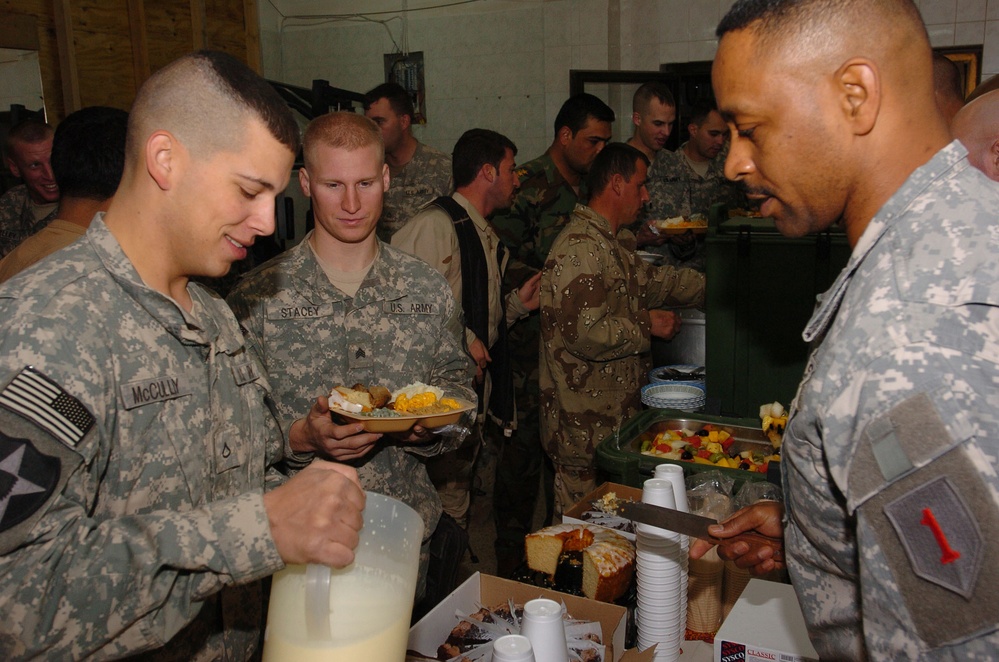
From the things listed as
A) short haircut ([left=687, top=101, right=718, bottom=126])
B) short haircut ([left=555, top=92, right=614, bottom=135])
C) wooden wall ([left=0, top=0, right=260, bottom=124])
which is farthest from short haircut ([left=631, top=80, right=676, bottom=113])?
wooden wall ([left=0, top=0, right=260, bottom=124])

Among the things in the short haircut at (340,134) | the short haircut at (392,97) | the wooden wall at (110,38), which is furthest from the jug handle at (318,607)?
the wooden wall at (110,38)

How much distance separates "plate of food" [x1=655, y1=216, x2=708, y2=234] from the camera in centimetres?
442

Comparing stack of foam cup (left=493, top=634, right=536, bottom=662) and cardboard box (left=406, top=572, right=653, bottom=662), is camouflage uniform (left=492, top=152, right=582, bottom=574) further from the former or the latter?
stack of foam cup (left=493, top=634, right=536, bottom=662)

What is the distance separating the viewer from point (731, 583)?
6.03 ft

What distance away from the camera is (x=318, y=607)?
99 cm

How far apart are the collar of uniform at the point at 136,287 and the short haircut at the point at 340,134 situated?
3.55 feet

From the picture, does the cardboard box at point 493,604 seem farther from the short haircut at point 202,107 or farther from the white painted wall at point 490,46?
the white painted wall at point 490,46

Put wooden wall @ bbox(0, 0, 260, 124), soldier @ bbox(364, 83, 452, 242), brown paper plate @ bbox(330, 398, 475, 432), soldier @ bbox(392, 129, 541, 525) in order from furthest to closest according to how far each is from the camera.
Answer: wooden wall @ bbox(0, 0, 260, 124)
soldier @ bbox(364, 83, 452, 242)
soldier @ bbox(392, 129, 541, 525)
brown paper plate @ bbox(330, 398, 475, 432)

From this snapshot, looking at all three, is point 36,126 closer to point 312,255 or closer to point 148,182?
point 312,255

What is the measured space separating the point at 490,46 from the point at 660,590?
248 inches

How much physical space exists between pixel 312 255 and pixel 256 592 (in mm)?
1114

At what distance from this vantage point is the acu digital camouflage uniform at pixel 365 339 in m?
2.28

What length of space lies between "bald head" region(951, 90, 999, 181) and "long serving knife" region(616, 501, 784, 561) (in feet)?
4.14

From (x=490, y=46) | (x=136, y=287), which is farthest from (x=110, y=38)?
(x=136, y=287)
